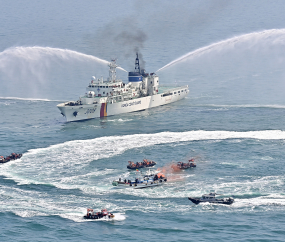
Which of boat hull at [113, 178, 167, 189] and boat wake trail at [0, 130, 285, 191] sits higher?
boat wake trail at [0, 130, 285, 191]

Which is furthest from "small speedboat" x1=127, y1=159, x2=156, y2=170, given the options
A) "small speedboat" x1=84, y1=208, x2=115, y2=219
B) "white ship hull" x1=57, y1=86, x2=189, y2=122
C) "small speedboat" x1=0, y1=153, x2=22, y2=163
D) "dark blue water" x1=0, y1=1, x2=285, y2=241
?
"white ship hull" x1=57, y1=86, x2=189, y2=122

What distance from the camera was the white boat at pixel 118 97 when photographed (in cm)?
15238

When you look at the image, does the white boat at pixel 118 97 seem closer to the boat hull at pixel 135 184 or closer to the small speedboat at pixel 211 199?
the boat hull at pixel 135 184

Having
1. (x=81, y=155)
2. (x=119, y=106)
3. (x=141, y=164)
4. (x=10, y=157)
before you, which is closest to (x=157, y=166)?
(x=141, y=164)

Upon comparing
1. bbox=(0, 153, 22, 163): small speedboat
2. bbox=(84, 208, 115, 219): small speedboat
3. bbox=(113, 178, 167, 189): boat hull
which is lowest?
bbox=(84, 208, 115, 219): small speedboat

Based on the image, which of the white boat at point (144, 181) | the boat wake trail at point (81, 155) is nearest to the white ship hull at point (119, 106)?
the boat wake trail at point (81, 155)

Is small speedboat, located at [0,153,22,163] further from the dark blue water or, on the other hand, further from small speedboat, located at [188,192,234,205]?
small speedboat, located at [188,192,234,205]

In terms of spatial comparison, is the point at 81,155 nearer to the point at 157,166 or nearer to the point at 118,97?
the point at 157,166

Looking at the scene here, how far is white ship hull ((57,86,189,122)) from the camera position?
149750 mm

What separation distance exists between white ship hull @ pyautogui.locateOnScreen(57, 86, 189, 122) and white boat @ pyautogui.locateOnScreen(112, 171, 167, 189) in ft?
179

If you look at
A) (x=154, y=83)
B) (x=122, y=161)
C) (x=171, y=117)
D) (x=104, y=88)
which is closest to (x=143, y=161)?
(x=122, y=161)

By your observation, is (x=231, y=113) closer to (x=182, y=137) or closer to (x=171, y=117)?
(x=171, y=117)

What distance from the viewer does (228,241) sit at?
75.6 m

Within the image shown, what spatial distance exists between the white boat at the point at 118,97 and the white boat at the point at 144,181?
55546 mm
